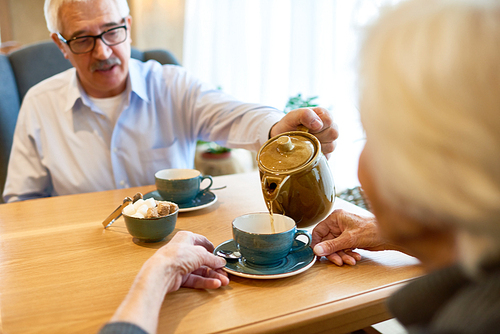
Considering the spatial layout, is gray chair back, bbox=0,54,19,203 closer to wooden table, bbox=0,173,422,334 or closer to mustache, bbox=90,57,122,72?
mustache, bbox=90,57,122,72

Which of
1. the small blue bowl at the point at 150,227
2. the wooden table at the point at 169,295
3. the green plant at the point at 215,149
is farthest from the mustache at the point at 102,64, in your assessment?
the green plant at the point at 215,149

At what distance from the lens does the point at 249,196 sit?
134 centimetres

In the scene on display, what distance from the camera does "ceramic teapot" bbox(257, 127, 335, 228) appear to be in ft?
2.81

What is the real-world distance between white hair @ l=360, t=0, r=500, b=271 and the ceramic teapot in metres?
0.39

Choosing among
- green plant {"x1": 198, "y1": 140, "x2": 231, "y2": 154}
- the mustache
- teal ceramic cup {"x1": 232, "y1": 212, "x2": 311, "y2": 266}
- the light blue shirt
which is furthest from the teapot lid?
green plant {"x1": 198, "y1": 140, "x2": 231, "y2": 154}

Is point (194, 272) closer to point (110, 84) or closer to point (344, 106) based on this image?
point (110, 84)

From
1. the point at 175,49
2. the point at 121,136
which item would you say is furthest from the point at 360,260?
the point at 175,49

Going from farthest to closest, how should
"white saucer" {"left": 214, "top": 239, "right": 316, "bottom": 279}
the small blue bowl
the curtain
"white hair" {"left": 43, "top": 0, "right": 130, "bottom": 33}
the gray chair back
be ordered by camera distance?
1. the curtain
2. the gray chair back
3. "white hair" {"left": 43, "top": 0, "right": 130, "bottom": 33}
4. the small blue bowl
5. "white saucer" {"left": 214, "top": 239, "right": 316, "bottom": 279}

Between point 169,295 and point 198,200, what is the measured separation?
55 centimetres

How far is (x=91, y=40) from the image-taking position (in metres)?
1.68

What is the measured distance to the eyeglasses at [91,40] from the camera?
1.67m

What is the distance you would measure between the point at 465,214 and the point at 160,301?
501 millimetres

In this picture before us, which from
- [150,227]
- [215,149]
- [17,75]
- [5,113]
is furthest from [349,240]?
[215,149]

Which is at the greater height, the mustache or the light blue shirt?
the mustache
